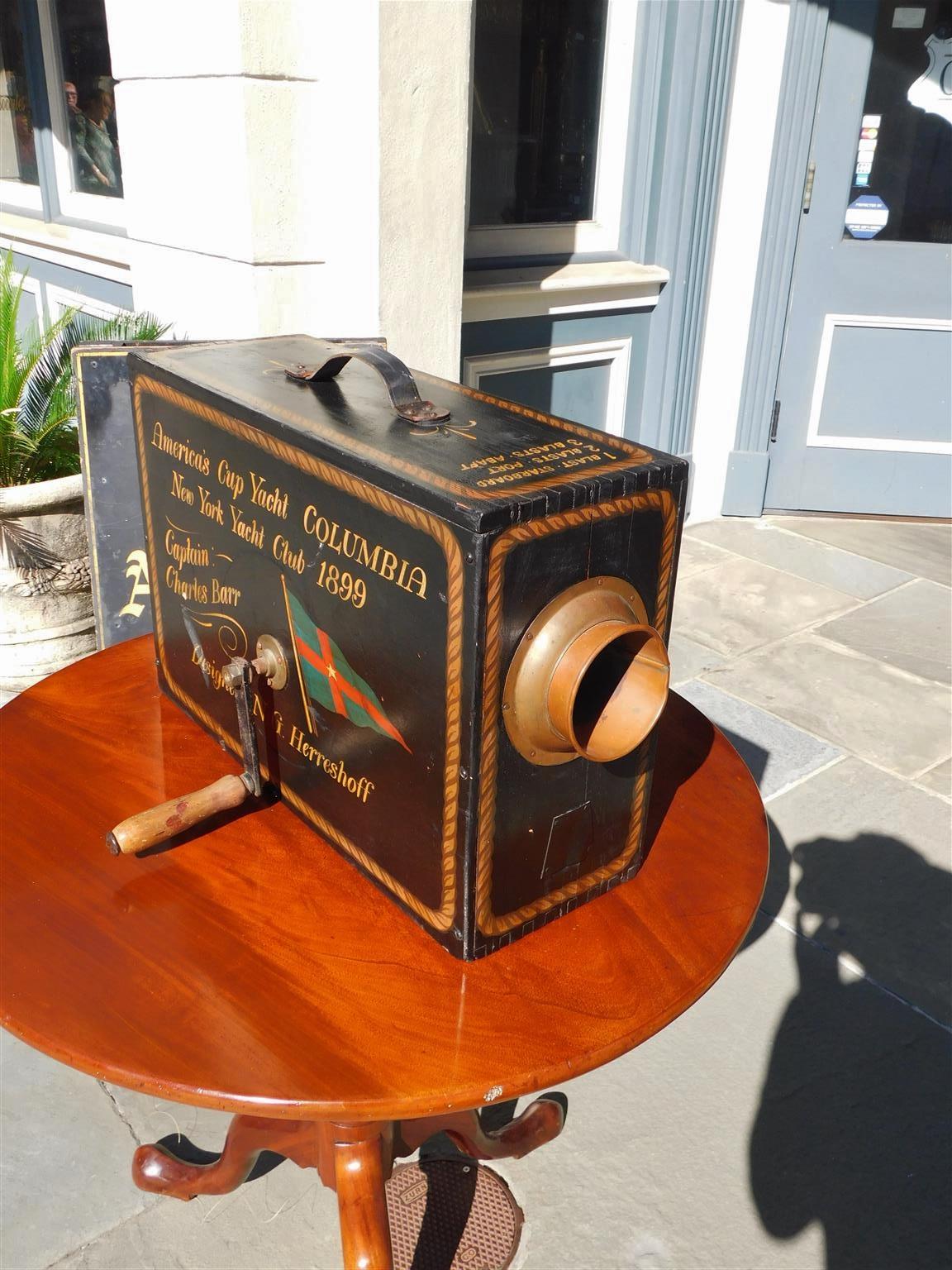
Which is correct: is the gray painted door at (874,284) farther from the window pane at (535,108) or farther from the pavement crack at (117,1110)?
the pavement crack at (117,1110)

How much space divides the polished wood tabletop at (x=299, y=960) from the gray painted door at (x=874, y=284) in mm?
3381

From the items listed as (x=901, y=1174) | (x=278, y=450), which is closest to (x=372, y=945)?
(x=278, y=450)

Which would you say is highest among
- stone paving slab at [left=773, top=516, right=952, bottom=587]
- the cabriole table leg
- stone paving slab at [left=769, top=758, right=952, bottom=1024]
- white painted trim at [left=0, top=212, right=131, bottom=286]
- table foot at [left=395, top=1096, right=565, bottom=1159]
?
white painted trim at [left=0, top=212, right=131, bottom=286]

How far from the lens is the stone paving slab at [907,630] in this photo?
322 cm

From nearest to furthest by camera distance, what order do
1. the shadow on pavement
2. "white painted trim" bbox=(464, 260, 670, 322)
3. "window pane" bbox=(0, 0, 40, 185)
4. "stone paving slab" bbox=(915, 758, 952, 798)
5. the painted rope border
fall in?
1. the painted rope border
2. the shadow on pavement
3. "stone paving slab" bbox=(915, 758, 952, 798)
4. "white painted trim" bbox=(464, 260, 670, 322)
5. "window pane" bbox=(0, 0, 40, 185)

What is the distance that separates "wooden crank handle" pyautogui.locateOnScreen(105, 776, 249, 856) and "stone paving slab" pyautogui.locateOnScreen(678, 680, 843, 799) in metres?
1.80

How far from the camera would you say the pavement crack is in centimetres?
160

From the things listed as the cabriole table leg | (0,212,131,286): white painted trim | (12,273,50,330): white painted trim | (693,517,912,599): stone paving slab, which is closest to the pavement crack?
the cabriole table leg

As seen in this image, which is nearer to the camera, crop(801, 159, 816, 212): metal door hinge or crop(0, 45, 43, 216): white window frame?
crop(801, 159, 816, 212): metal door hinge

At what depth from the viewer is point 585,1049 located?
79cm

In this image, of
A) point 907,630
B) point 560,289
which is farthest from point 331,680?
point 907,630

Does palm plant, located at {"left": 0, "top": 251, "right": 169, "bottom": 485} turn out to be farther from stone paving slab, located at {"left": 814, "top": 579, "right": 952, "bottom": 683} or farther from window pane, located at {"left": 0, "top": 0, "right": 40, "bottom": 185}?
stone paving slab, located at {"left": 814, "top": 579, "right": 952, "bottom": 683}

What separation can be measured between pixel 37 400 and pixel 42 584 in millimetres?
425

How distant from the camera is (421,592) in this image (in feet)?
2.62
